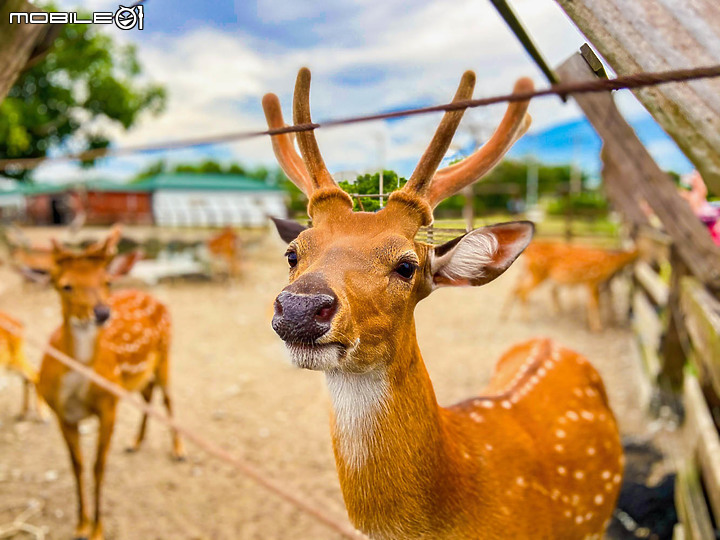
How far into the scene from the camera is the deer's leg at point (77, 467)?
3027 millimetres

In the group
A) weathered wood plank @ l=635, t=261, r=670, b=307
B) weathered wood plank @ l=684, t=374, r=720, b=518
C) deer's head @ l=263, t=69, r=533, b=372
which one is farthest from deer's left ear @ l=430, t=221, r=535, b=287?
weathered wood plank @ l=635, t=261, r=670, b=307

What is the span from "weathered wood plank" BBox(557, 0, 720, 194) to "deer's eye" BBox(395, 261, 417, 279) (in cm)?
62

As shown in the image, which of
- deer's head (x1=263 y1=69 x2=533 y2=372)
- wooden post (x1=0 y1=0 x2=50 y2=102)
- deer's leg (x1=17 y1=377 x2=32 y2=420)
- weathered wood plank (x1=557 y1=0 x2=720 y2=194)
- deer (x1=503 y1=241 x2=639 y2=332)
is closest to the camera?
weathered wood plank (x1=557 y1=0 x2=720 y2=194)

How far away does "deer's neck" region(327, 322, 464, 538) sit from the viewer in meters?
1.40

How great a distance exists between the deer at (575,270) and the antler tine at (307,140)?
6.95 m

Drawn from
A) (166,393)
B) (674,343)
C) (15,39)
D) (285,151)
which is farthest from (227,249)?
(285,151)

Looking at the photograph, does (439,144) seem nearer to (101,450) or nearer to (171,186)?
(101,450)

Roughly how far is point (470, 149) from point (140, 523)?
10.0ft

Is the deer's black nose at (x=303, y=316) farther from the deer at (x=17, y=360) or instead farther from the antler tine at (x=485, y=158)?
the deer at (x=17, y=360)

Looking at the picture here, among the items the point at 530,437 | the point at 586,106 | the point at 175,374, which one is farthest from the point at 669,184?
the point at 175,374

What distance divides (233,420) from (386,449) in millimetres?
3690

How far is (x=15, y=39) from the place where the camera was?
7.11 feet

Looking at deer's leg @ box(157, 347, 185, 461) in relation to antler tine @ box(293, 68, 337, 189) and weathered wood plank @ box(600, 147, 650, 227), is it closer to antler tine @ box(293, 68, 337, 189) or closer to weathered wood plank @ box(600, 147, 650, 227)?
antler tine @ box(293, 68, 337, 189)

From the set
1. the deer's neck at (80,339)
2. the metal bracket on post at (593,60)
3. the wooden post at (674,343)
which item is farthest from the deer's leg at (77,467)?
the wooden post at (674,343)
